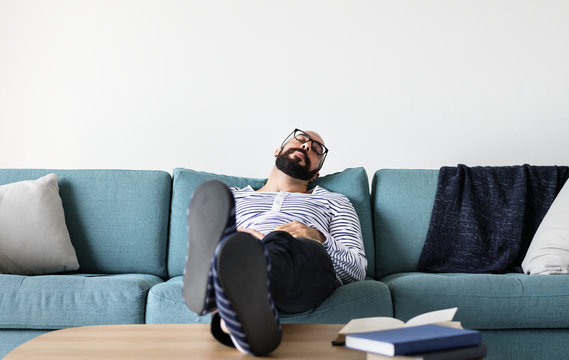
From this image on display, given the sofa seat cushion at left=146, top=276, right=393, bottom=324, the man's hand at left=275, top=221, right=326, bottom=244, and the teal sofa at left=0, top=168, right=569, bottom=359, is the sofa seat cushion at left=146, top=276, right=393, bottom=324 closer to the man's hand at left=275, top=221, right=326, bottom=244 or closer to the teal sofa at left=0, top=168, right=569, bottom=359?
the teal sofa at left=0, top=168, right=569, bottom=359

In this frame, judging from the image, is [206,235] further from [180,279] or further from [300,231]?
[180,279]

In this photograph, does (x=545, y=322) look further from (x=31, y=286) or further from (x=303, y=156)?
(x=31, y=286)

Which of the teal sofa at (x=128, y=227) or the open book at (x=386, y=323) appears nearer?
the open book at (x=386, y=323)

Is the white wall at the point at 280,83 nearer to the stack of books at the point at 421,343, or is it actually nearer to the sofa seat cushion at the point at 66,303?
the sofa seat cushion at the point at 66,303

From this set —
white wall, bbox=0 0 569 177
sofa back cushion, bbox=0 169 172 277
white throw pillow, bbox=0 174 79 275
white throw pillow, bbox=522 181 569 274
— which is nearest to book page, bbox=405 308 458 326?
white throw pillow, bbox=522 181 569 274

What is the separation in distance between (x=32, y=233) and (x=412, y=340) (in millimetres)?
1786

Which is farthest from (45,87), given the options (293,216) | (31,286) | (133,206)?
(293,216)

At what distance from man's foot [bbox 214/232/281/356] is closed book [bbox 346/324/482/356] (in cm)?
16

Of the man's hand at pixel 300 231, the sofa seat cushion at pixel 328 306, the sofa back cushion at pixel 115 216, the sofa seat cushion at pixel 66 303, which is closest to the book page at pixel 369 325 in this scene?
the sofa seat cushion at pixel 328 306

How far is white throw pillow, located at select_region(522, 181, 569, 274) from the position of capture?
222 centimetres

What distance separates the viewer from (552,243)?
2291mm

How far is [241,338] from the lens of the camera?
108cm

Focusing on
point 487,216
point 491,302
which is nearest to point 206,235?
point 491,302

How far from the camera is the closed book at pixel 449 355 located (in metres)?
0.98
